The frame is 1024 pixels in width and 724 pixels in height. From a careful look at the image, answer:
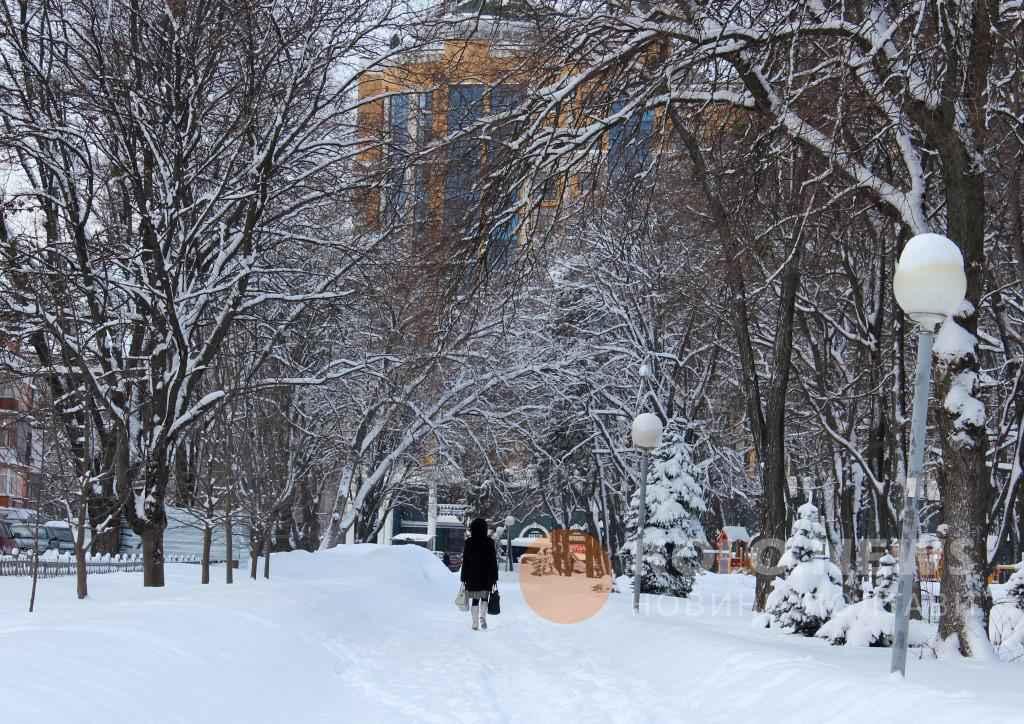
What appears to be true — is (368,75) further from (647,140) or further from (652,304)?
(652,304)

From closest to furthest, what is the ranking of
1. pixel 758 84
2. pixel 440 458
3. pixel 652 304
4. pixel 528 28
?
pixel 758 84 → pixel 528 28 → pixel 652 304 → pixel 440 458

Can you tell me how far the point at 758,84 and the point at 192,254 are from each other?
9.93 meters

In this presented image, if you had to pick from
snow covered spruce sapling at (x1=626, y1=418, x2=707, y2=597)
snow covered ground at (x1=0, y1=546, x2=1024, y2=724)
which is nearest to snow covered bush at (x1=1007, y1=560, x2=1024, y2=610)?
snow covered ground at (x1=0, y1=546, x2=1024, y2=724)

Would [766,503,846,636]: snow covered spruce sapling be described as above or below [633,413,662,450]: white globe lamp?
below

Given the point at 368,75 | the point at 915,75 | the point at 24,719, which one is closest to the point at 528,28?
the point at 915,75

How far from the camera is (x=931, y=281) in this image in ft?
26.9

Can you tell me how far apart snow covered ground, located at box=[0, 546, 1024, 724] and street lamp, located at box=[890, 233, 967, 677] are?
82cm

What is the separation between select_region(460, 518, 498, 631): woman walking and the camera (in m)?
18.4

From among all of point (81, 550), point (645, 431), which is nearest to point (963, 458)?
point (645, 431)

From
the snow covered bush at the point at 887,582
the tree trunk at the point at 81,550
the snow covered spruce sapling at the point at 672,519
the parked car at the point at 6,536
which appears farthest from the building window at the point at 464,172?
the parked car at the point at 6,536

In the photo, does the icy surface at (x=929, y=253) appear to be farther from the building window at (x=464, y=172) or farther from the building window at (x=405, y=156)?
the building window at (x=405, y=156)

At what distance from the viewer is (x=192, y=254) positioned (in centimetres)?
1898

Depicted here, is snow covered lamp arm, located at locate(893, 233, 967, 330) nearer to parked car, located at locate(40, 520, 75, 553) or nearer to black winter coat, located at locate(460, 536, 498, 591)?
black winter coat, located at locate(460, 536, 498, 591)
